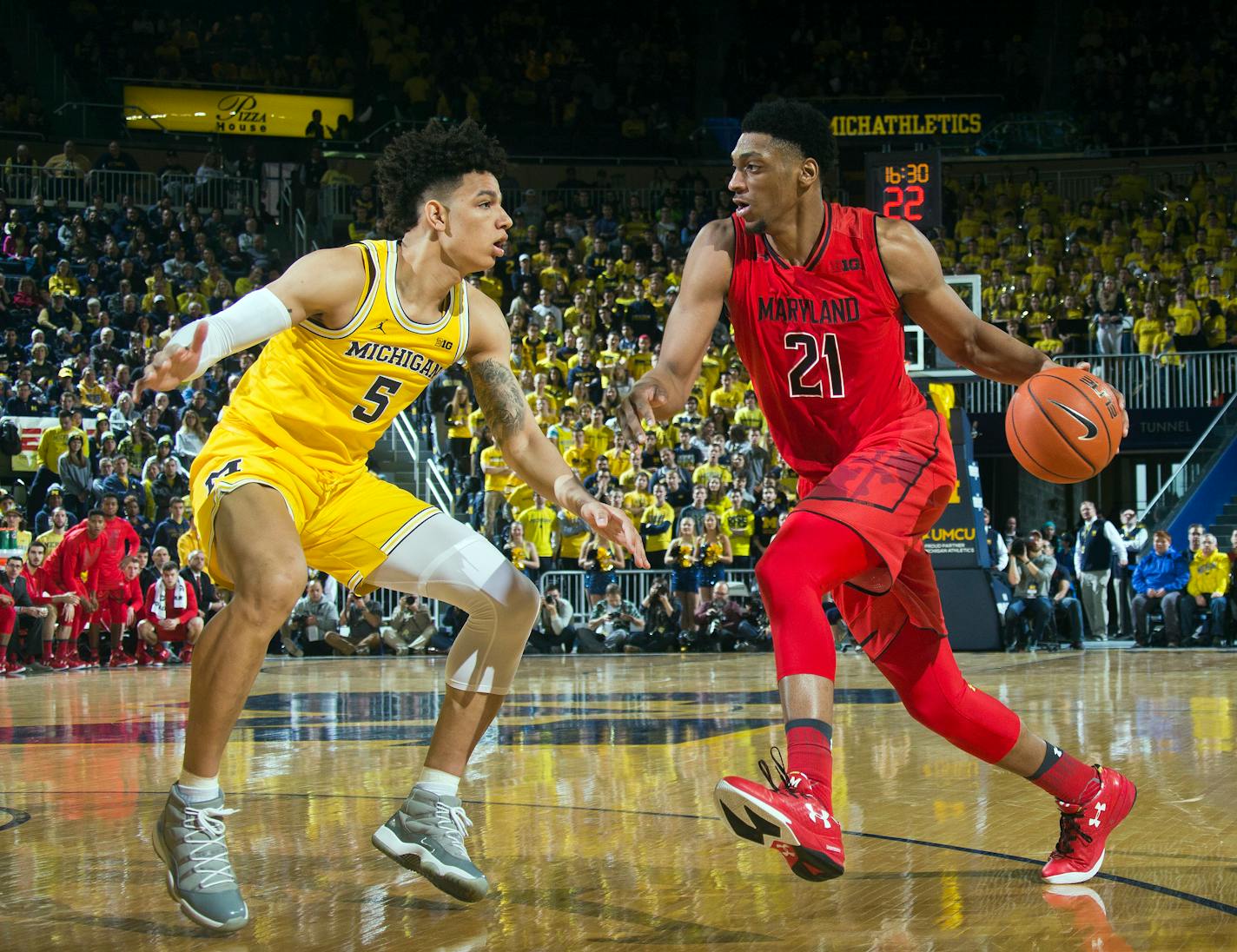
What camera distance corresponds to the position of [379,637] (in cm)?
1548

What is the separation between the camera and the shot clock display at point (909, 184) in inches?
533

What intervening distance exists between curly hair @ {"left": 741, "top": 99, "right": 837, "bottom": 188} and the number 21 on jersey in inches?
22.4


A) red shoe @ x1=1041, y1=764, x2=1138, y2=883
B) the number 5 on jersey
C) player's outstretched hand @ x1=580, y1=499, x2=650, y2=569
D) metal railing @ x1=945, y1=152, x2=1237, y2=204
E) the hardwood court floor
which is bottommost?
the hardwood court floor

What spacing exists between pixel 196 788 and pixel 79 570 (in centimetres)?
1104

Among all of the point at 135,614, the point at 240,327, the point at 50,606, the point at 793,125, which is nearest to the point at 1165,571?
the point at 135,614

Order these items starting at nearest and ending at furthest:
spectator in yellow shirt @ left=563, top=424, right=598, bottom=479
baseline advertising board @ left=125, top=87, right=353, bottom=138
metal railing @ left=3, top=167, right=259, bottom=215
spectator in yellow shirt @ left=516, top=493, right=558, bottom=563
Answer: spectator in yellow shirt @ left=516, top=493, right=558, bottom=563 < spectator in yellow shirt @ left=563, top=424, right=598, bottom=479 < metal railing @ left=3, top=167, right=259, bottom=215 < baseline advertising board @ left=125, top=87, right=353, bottom=138

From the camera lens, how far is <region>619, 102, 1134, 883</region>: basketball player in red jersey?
407cm

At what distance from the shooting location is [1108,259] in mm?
21797

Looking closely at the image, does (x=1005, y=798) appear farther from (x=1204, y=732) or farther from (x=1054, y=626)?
(x=1054, y=626)

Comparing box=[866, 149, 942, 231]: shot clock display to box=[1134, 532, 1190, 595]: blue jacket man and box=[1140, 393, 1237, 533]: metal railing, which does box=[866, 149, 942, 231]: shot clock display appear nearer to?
box=[1134, 532, 1190, 595]: blue jacket man

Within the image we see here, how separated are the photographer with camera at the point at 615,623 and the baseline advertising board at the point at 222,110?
14.4m

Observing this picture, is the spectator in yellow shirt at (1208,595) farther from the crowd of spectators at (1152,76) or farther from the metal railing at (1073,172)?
the crowd of spectators at (1152,76)

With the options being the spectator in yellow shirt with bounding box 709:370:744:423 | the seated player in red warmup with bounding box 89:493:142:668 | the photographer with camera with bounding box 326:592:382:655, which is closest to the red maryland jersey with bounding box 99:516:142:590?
the seated player in red warmup with bounding box 89:493:142:668

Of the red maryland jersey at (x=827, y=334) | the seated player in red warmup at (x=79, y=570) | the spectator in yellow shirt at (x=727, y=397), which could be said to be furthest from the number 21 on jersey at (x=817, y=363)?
the spectator in yellow shirt at (x=727, y=397)
